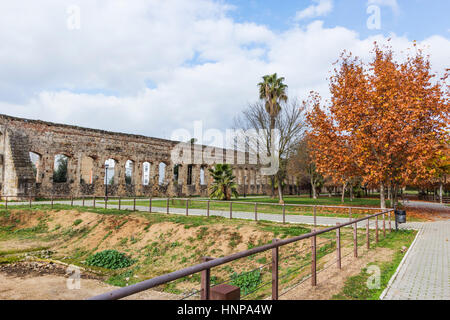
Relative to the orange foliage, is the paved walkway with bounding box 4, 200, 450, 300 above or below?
below

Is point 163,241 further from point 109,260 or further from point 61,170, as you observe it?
point 61,170

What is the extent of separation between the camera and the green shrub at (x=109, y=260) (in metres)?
10.8

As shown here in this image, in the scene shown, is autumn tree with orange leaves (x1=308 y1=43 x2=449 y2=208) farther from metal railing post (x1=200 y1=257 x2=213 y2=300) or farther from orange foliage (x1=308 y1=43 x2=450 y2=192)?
metal railing post (x1=200 y1=257 x2=213 y2=300)

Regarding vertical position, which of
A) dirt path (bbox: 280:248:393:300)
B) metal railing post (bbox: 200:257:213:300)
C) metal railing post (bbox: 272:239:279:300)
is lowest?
dirt path (bbox: 280:248:393:300)

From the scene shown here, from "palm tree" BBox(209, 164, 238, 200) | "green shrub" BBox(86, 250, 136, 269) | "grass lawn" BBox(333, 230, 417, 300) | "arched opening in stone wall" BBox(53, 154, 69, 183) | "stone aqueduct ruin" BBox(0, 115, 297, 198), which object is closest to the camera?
"grass lawn" BBox(333, 230, 417, 300)

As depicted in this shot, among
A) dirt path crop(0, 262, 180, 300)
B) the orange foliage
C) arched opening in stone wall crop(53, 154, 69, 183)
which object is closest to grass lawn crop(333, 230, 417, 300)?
dirt path crop(0, 262, 180, 300)

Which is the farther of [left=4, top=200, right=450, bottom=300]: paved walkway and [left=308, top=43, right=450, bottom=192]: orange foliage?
[left=308, top=43, right=450, bottom=192]: orange foliage

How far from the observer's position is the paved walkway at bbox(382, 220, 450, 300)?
181 inches

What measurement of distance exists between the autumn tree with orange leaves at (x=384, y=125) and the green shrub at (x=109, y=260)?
11898 mm

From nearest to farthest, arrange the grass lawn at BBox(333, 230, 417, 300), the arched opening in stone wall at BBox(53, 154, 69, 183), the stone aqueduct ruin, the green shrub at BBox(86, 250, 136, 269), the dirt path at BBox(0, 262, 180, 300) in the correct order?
1. the grass lawn at BBox(333, 230, 417, 300)
2. the dirt path at BBox(0, 262, 180, 300)
3. the green shrub at BBox(86, 250, 136, 269)
4. the stone aqueduct ruin
5. the arched opening in stone wall at BBox(53, 154, 69, 183)

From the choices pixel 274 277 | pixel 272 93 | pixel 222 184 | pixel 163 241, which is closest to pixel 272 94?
pixel 272 93

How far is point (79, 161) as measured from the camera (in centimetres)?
2627

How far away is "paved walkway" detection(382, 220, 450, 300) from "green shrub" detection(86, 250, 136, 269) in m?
8.79
